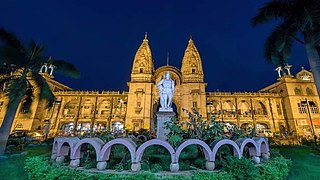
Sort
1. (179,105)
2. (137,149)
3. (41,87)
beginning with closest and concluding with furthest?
(137,149) < (41,87) < (179,105)

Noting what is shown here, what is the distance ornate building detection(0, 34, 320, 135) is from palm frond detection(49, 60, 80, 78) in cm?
1883

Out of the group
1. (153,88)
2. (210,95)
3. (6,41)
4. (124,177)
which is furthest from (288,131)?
(6,41)

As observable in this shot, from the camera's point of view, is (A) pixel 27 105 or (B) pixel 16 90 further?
(A) pixel 27 105

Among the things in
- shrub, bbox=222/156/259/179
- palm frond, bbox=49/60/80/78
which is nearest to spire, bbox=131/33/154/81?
palm frond, bbox=49/60/80/78

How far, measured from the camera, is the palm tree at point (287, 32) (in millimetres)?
10100

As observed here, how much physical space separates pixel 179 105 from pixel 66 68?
82.2ft

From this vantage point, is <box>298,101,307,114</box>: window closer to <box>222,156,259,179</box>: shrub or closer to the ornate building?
the ornate building

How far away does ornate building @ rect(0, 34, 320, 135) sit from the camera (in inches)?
1220

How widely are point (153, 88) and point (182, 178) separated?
29.3 meters

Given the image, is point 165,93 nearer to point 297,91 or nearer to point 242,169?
point 242,169

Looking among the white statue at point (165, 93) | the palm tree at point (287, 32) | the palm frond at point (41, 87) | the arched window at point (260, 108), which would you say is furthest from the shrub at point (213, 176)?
Answer: the arched window at point (260, 108)

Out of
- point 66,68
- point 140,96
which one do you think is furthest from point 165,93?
point 140,96

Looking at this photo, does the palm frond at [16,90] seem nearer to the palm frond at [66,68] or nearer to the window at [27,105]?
the window at [27,105]

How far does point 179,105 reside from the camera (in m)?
34.5
